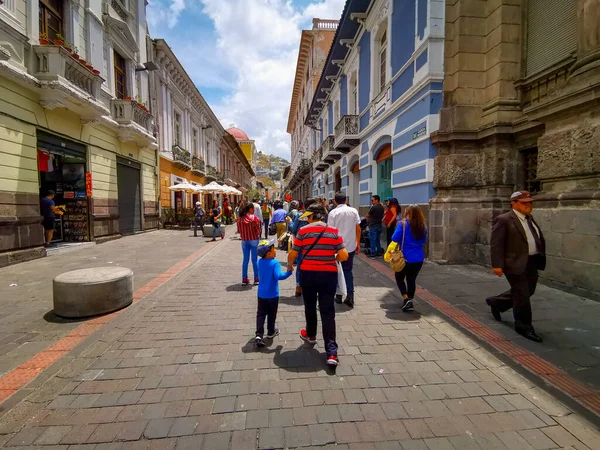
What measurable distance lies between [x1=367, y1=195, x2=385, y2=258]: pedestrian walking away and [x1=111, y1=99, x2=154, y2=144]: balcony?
10.5m

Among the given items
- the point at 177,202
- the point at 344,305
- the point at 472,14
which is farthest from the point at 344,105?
the point at 344,305

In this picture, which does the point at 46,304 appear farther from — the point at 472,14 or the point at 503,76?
the point at 472,14

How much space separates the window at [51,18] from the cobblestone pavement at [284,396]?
10153mm

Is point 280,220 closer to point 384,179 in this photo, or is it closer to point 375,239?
point 375,239

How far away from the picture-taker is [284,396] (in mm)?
2684

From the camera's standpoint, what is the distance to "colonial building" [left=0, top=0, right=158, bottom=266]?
7.82 m

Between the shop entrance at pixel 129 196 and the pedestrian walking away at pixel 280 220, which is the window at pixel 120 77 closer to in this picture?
the shop entrance at pixel 129 196

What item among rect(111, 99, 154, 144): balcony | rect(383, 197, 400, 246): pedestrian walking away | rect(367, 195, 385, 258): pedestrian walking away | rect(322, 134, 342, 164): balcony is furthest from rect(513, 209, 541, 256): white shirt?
rect(322, 134, 342, 164): balcony

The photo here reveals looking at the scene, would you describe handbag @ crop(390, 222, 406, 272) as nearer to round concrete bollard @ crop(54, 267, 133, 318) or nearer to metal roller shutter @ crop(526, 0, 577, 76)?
round concrete bollard @ crop(54, 267, 133, 318)

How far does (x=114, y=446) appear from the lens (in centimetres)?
213

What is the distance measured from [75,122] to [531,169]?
521 inches

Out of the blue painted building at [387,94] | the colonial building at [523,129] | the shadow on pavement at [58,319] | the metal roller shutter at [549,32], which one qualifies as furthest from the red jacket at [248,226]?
the metal roller shutter at [549,32]

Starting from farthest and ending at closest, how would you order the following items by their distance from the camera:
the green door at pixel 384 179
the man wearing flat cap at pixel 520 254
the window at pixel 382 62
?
the window at pixel 382 62
the green door at pixel 384 179
the man wearing flat cap at pixel 520 254

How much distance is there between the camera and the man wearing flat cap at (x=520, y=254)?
12.3 ft
